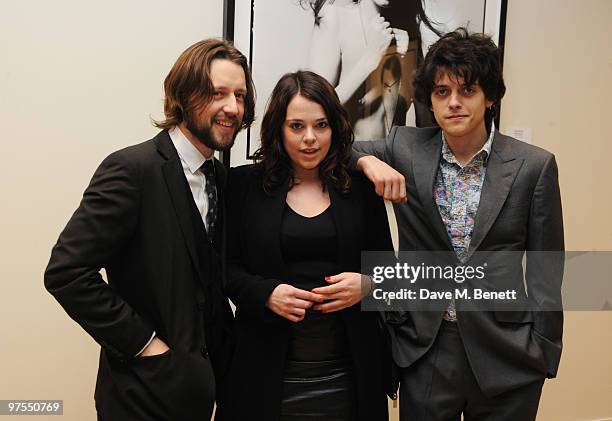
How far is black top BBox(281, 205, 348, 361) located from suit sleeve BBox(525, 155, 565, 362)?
0.59 meters

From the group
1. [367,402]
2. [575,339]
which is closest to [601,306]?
[575,339]

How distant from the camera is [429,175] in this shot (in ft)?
5.64

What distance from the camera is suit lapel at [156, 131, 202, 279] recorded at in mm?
1452

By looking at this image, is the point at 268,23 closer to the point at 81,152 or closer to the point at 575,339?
the point at 81,152

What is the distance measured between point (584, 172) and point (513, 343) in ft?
5.16

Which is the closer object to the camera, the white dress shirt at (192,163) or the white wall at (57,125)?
the white dress shirt at (192,163)

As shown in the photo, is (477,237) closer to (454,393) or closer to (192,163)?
(454,393)

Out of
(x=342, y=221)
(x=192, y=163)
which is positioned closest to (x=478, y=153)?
(x=342, y=221)

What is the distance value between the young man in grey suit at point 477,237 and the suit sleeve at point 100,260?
0.72m

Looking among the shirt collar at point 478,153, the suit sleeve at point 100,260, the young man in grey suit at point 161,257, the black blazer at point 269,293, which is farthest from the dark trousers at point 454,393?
the suit sleeve at point 100,260

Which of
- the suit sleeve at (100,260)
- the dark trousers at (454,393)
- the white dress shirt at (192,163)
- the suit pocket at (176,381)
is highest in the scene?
the white dress shirt at (192,163)

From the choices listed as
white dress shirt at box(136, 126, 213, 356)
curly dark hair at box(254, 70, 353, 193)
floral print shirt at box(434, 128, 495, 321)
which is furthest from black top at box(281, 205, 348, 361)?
floral print shirt at box(434, 128, 495, 321)

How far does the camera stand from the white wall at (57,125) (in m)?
2.03

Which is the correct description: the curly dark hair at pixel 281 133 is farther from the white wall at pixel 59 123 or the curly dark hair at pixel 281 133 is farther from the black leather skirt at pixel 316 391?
the white wall at pixel 59 123
